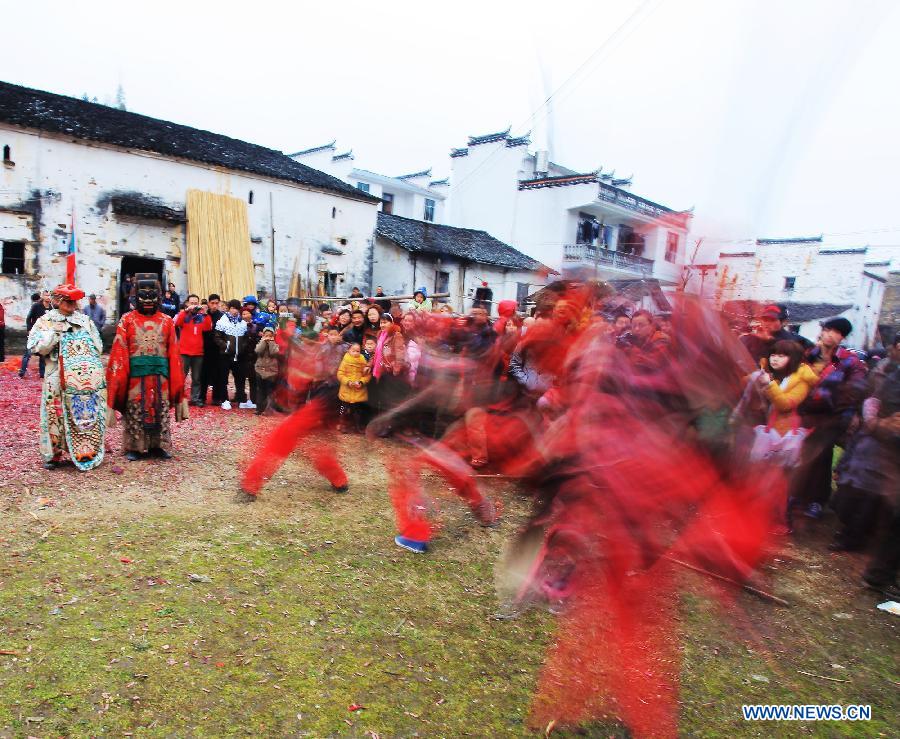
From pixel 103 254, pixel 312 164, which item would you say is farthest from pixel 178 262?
pixel 312 164

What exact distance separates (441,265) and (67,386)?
18.0 m

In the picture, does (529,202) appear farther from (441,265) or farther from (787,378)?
(787,378)

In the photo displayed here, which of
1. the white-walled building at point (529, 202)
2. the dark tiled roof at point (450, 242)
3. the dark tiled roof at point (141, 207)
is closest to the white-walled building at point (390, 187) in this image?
the white-walled building at point (529, 202)

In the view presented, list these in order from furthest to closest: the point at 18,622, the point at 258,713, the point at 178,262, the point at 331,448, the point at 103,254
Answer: the point at 178,262, the point at 103,254, the point at 331,448, the point at 18,622, the point at 258,713

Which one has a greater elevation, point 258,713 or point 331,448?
point 331,448

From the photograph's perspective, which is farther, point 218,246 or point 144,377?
point 218,246

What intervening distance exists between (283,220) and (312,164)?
17.0 m

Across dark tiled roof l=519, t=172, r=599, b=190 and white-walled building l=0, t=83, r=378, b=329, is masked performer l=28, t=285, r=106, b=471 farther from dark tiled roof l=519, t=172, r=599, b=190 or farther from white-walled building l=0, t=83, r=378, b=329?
dark tiled roof l=519, t=172, r=599, b=190

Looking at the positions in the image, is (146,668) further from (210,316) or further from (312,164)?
(312,164)

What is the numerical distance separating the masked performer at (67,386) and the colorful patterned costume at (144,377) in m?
0.23

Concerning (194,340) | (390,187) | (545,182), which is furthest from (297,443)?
(390,187)

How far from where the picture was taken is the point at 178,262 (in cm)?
1681

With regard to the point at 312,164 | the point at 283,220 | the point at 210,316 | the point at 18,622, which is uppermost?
the point at 312,164

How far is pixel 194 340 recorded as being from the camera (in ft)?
28.0
